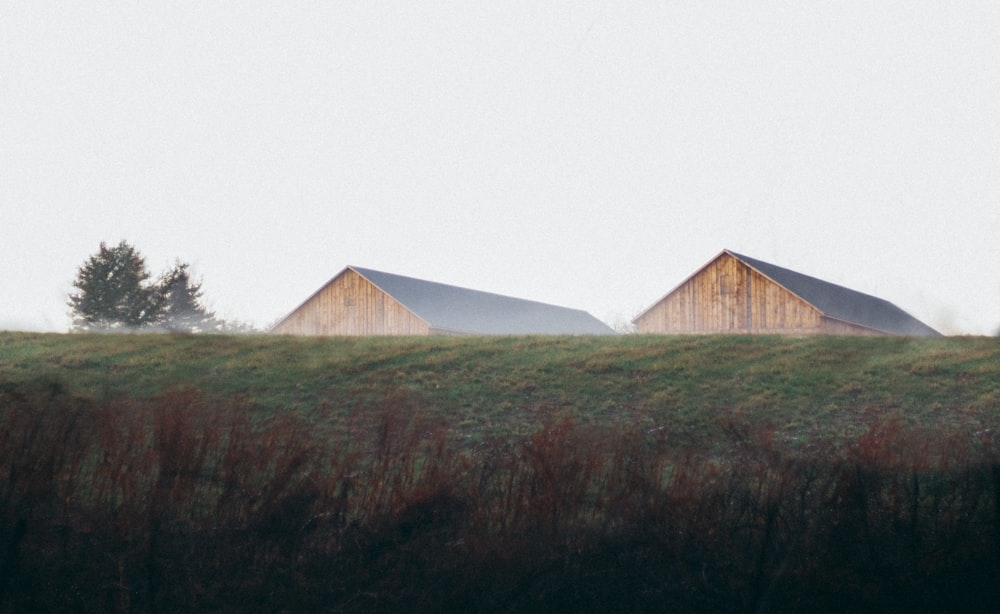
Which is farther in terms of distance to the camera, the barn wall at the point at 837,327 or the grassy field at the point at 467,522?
the barn wall at the point at 837,327

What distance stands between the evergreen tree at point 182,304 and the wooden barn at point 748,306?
26.0 meters

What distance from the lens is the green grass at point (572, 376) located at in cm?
1744

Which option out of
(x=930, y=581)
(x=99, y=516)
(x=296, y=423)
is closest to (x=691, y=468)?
(x=930, y=581)

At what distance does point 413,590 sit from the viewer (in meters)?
7.00

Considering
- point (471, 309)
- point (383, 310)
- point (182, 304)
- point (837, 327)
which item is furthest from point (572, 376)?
point (182, 304)

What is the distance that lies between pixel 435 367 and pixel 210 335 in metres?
7.71

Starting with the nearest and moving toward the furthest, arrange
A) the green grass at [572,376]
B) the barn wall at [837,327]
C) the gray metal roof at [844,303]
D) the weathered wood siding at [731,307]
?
the green grass at [572,376], the barn wall at [837,327], the weathered wood siding at [731,307], the gray metal roof at [844,303]

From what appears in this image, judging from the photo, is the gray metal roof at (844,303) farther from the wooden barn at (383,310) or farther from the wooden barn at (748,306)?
the wooden barn at (383,310)

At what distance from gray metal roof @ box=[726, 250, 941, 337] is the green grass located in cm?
1442

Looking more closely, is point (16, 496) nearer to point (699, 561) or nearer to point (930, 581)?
point (699, 561)

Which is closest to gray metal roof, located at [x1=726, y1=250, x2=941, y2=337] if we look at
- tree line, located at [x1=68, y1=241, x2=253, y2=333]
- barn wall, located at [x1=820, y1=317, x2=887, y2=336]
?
barn wall, located at [x1=820, y1=317, x2=887, y2=336]

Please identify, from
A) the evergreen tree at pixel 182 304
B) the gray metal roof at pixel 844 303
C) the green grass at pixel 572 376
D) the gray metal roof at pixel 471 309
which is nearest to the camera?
the green grass at pixel 572 376

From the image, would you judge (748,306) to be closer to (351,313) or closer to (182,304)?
(351,313)

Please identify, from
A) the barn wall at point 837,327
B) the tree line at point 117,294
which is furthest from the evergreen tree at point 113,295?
the barn wall at point 837,327
